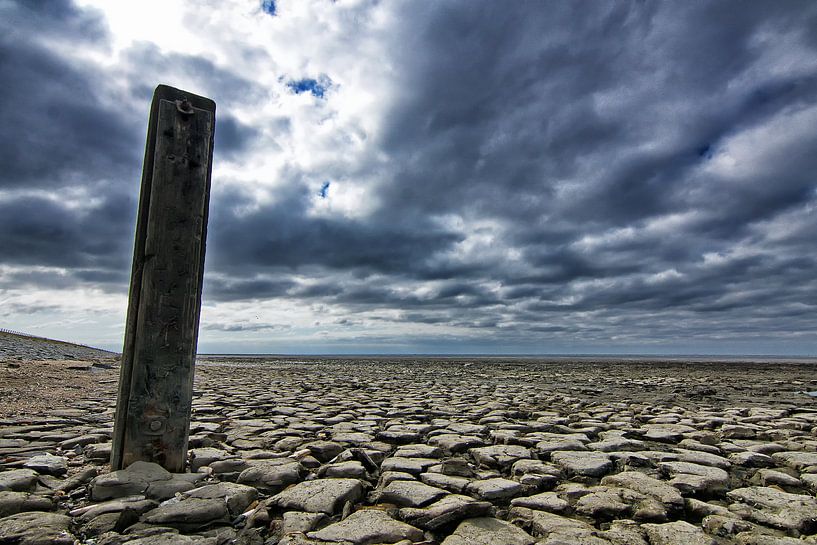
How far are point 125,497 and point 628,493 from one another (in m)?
2.81

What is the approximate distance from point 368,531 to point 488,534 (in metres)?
0.54

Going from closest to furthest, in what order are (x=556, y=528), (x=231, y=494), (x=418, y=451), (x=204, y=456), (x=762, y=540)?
(x=762, y=540)
(x=556, y=528)
(x=231, y=494)
(x=204, y=456)
(x=418, y=451)

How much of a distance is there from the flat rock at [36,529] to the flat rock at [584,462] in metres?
2.83

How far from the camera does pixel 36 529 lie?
1998 mm

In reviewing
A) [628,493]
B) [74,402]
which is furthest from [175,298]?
[74,402]

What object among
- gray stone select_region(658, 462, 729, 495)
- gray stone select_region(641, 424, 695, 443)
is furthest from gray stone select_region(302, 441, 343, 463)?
gray stone select_region(641, 424, 695, 443)

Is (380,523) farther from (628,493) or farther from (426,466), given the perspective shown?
(628,493)

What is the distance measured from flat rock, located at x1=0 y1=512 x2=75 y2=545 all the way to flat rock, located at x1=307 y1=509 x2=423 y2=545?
1076 mm

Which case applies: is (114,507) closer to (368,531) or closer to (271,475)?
(271,475)

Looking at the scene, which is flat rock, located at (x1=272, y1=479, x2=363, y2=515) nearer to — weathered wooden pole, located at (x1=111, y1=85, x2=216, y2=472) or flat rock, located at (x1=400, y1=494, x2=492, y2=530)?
flat rock, located at (x1=400, y1=494, x2=492, y2=530)

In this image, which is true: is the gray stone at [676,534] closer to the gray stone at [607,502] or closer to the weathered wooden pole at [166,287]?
the gray stone at [607,502]

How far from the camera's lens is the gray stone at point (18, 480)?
2.54 meters

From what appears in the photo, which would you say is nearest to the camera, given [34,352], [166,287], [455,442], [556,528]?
[556,528]

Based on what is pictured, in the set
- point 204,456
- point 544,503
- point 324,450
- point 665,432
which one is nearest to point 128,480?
point 204,456
